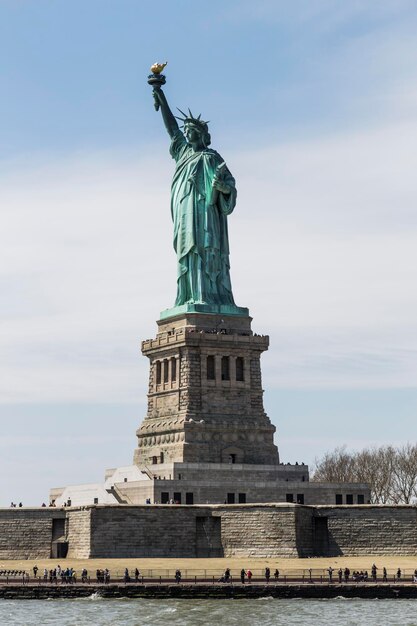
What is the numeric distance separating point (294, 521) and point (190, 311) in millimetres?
19224

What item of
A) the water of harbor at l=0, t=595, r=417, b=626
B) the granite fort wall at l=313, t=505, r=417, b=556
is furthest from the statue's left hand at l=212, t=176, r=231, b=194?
the water of harbor at l=0, t=595, r=417, b=626

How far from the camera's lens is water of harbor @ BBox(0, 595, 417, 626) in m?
64.1

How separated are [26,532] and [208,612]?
18.7 meters

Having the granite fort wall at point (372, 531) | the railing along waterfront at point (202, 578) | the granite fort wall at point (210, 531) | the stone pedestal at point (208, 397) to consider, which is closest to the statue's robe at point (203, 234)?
the stone pedestal at point (208, 397)

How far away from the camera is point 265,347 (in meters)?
96.1

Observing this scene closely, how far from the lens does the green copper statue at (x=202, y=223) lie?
96.5 m

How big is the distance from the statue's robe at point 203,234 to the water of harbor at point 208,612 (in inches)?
1181

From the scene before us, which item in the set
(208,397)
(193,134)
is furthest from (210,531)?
(193,134)

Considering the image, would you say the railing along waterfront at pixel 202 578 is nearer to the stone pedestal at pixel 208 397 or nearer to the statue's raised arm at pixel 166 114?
the stone pedestal at pixel 208 397

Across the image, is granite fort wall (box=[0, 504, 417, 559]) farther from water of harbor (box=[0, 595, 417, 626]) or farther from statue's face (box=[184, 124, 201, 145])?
statue's face (box=[184, 124, 201, 145])

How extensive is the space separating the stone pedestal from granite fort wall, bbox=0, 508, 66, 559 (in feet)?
35.2

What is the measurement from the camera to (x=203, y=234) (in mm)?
96938

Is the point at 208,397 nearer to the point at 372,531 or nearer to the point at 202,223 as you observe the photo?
the point at 202,223

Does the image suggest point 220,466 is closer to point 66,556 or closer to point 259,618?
point 66,556
